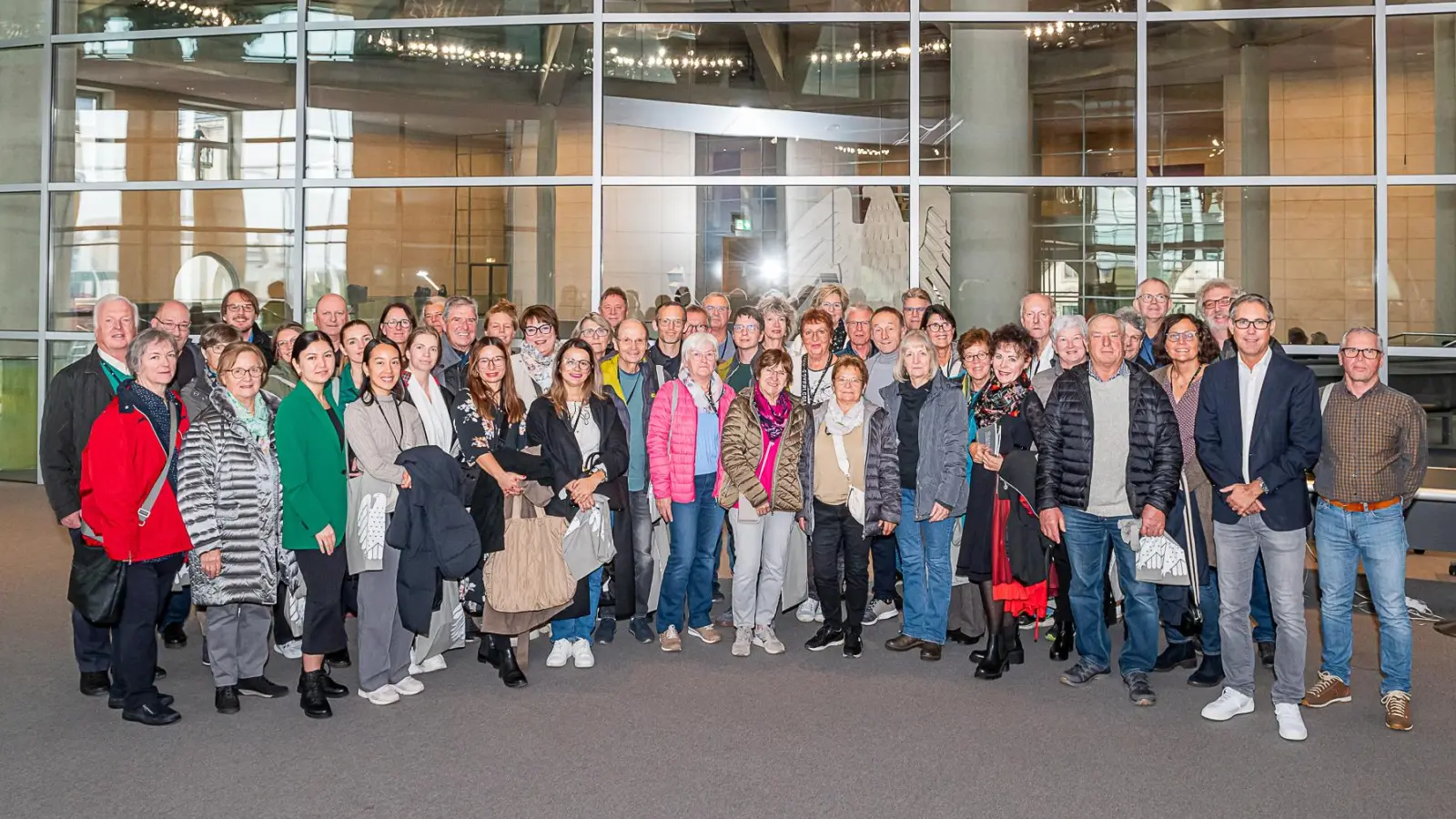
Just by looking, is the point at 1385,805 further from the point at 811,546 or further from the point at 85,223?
the point at 85,223

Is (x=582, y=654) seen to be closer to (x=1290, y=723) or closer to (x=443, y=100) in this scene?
(x=1290, y=723)

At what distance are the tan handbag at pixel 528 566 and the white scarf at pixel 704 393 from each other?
1062 mm

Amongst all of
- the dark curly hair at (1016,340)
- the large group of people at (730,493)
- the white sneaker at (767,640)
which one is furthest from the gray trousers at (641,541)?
the dark curly hair at (1016,340)

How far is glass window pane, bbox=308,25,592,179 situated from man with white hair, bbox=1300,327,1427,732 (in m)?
7.90

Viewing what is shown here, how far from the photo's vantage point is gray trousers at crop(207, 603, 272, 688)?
5.15m

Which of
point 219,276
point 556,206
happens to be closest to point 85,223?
point 219,276

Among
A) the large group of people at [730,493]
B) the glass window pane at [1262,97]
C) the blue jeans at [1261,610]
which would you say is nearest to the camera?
the large group of people at [730,493]

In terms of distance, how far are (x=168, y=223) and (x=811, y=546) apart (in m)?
9.47

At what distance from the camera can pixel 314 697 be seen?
5.05 meters

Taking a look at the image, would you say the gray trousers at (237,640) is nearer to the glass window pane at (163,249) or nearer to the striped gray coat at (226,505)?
the striped gray coat at (226,505)

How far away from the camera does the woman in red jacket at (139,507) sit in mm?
4805

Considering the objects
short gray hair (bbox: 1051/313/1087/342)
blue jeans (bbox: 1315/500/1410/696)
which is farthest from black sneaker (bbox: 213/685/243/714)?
blue jeans (bbox: 1315/500/1410/696)

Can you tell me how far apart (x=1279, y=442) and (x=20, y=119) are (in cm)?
1350

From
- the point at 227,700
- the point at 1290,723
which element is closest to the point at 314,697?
the point at 227,700
